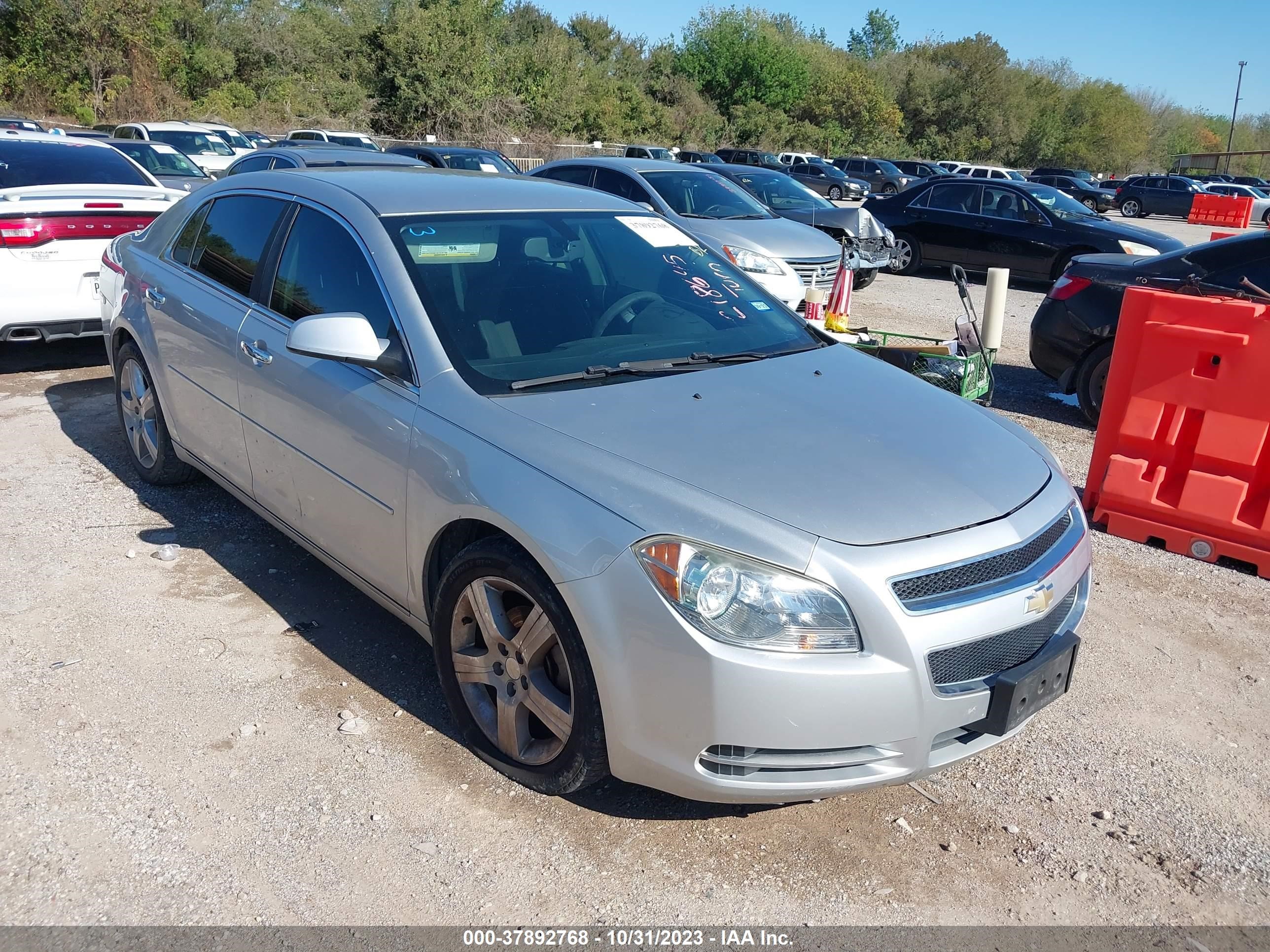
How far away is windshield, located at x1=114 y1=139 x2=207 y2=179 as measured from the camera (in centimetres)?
1584

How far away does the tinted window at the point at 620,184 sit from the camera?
11.6m

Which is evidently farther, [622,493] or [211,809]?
[211,809]

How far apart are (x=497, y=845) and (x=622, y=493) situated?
108 cm

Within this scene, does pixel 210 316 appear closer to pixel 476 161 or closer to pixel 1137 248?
pixel 1137 248

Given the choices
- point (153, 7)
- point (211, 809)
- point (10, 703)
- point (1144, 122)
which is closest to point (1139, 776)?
point (211, 809)

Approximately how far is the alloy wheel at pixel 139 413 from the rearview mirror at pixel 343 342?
225cm

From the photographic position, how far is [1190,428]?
5.20 meters

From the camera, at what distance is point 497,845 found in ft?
9.60

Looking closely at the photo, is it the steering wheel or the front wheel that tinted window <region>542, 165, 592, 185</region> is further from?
the steering wheel

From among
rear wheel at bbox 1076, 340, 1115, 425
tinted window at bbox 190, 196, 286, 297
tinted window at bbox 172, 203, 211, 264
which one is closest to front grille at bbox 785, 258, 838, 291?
rear wheel at bbox 1076, 340, 1115, 425

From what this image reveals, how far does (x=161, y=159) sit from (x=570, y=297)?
14.9 m

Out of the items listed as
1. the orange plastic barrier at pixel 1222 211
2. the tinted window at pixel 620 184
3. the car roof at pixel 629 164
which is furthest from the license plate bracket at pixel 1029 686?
the orange plastic barrier at pixel 1222 211

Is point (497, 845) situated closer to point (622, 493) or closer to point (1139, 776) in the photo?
point (622, 493)

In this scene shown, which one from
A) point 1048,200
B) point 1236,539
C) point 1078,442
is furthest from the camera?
point 1048,200
